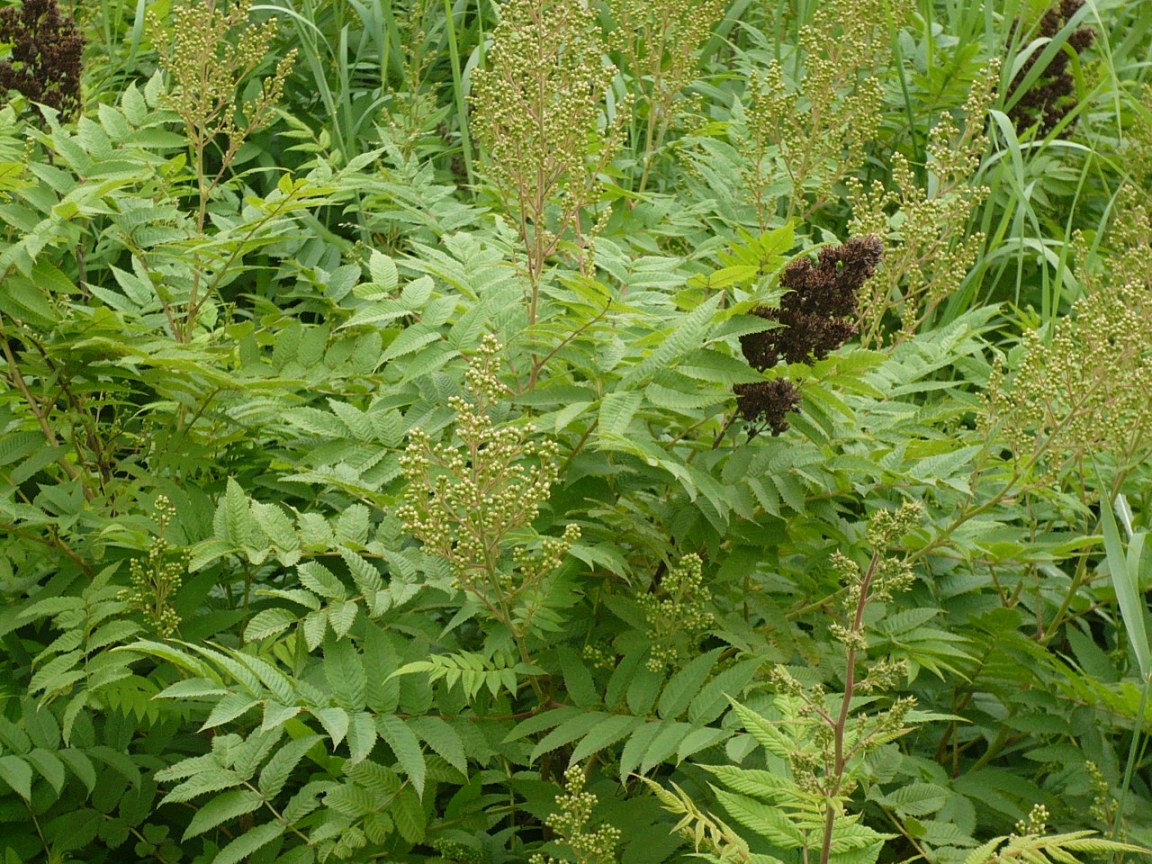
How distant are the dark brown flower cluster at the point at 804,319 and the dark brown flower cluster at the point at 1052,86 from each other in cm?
260

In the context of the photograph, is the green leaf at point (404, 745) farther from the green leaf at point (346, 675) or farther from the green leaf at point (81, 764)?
the green leaf at point (81, 764)

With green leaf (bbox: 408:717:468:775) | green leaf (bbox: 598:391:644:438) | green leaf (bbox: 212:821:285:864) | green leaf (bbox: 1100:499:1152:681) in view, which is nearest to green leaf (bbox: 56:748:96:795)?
green leaf (bbox: 212:821:285:864)

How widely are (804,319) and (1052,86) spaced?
114 inches

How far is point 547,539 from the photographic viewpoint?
1.95 meters

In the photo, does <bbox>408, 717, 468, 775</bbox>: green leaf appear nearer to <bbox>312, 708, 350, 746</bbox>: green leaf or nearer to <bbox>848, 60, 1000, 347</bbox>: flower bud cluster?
<bbox>312, 708, 350, 746</bbox>: green leaf

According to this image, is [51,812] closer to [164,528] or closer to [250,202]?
[164,528]

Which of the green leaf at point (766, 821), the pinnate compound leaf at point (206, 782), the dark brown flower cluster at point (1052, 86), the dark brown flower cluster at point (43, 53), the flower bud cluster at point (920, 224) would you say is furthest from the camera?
the dark brown flower cluster at point (1052, 86)

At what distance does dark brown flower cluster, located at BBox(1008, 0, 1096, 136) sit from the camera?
15.0ft

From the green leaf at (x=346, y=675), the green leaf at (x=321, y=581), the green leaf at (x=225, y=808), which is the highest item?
the green leaf at (x=321, y=581)

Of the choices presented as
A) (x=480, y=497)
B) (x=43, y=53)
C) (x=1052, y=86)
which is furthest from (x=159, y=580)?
(x=1052, y=86)

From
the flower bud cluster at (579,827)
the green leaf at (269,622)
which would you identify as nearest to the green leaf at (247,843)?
the green leaf at (269,622)

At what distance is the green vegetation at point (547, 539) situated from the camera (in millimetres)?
2012

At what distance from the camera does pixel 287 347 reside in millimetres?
2629

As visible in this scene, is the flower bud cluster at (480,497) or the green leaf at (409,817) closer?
the flower bud cluster at (480,497)
